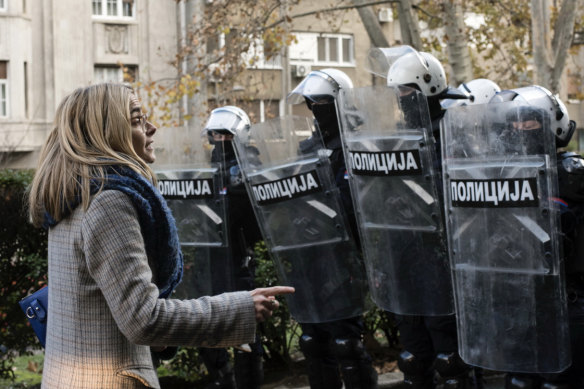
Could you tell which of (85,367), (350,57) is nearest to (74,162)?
(85,367)

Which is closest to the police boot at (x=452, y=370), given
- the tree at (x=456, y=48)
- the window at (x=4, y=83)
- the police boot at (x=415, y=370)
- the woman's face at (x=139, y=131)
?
the police boot at (x=415, y=370)

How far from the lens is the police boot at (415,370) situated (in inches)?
186

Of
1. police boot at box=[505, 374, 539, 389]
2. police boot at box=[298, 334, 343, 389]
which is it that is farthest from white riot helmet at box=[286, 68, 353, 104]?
police boot at box=[505, 374, 539, 389]

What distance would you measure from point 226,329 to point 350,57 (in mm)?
28479

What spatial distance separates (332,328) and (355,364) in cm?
26

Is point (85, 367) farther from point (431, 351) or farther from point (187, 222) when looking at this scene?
point (187, 222)

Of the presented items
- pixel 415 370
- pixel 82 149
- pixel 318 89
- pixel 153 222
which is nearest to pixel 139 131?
pixel 82 149

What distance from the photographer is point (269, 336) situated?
6.41m

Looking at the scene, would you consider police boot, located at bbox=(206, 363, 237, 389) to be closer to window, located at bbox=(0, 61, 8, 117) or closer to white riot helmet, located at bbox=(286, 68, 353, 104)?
white riot helmet, located at bbox=(286, 68, 353, 104)

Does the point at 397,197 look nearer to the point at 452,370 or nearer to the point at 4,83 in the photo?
the point at 452,370

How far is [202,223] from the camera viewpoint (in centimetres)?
561

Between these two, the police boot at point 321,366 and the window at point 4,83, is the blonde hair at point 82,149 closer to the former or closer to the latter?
the police boot at point 321,366

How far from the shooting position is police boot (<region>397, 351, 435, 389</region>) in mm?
4715

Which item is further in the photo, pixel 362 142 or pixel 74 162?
pixel 362 142
